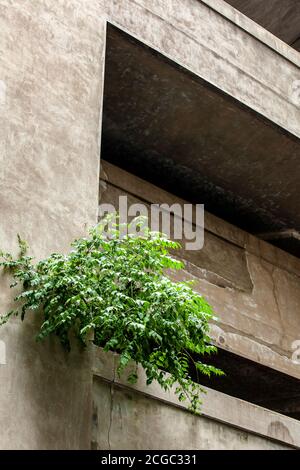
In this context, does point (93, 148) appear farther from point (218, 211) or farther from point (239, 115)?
point (218, 211)

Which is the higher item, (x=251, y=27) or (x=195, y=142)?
(x=251, y=27)

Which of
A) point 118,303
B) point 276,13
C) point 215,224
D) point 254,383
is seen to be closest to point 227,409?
point 118,303

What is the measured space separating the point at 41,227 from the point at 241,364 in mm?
4086

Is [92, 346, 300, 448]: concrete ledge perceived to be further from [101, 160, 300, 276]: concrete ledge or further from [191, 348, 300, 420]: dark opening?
[101, 160, 300, 276]: concrete ledge

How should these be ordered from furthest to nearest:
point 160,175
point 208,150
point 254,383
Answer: point 254,383, point 160,175, point 208,150

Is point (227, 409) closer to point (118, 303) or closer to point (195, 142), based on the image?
point (118, 303)

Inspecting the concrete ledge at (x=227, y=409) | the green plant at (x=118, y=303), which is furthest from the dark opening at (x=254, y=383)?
the green plant at (x=118, y=303)

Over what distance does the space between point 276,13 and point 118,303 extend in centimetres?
822

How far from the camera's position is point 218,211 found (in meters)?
10.5

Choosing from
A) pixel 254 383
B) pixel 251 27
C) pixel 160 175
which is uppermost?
pixel 251 27

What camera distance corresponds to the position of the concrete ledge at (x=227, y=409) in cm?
607

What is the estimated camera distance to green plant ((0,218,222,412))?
5.81 m

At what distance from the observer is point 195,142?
30.4 feet

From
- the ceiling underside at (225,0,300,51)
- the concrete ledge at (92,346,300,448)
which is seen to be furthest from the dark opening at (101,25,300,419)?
the ceiling underside at (225,0,300,51)
